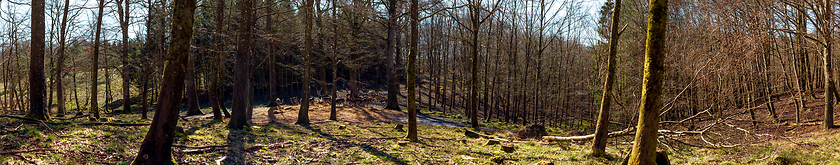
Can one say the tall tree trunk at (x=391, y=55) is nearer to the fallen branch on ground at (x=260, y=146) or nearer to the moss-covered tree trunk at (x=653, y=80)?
the fallen branch on ground at (x=260, y=146)

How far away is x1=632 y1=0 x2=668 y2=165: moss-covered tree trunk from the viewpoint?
4367 mm

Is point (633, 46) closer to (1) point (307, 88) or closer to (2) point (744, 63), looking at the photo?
(2) point (744, 63)

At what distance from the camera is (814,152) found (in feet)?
22.6

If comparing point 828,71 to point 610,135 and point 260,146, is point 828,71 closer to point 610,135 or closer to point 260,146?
point 610,135

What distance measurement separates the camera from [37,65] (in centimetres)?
813

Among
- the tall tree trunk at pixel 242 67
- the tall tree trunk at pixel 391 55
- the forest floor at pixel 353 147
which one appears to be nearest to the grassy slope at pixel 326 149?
the forest floor at pixel 353 147

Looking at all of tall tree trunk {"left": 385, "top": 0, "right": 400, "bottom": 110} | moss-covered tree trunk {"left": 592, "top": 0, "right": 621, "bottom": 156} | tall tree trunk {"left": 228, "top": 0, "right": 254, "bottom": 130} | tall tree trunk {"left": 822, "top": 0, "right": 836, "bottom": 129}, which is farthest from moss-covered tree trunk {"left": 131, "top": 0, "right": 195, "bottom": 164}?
tall tree trunk {"left": 385, "top": 0, "right": 400, "bottom": 110}

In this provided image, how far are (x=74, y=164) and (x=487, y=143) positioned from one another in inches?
309

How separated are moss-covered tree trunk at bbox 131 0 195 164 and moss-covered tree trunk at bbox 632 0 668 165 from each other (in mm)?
5831

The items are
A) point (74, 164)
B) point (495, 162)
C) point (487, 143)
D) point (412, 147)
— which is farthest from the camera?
point (487, 143)

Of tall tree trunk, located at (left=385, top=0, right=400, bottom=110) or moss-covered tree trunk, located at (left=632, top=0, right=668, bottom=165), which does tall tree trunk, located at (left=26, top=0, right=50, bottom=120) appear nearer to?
moss-covered tree trunk, located at (left=632, top=0, right=668, bottom=165)

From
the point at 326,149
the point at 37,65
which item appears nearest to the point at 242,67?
the point at 37,65

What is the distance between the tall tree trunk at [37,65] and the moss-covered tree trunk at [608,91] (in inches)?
433

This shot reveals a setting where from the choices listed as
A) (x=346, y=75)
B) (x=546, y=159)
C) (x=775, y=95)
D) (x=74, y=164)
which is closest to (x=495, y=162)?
(x=546, y=159)
